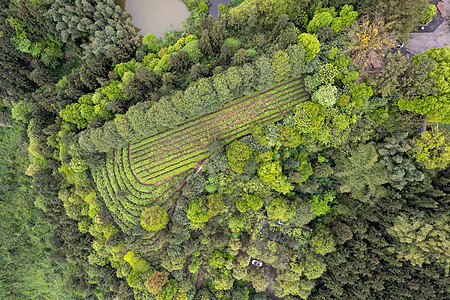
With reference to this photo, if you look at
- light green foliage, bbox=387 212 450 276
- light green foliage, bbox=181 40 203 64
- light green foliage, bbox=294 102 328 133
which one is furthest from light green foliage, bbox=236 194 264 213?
light green foliage, bbox=181 40 203 64

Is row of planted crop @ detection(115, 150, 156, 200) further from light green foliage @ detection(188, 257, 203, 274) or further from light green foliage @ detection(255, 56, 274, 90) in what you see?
light green foliage @ detection(255, 56, 274, 90)

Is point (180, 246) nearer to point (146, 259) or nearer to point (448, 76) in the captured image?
point (146, 259)

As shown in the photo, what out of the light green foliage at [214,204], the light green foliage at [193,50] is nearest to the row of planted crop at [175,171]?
the light green foliage at [214,204]

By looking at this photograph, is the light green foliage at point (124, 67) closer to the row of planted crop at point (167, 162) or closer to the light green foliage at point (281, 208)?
the row of planted crop at point (167, 162)

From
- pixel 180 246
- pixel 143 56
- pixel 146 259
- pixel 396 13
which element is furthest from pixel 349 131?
pixel 146 259

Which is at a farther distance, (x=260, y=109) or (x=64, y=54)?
(x=64, y=54)
